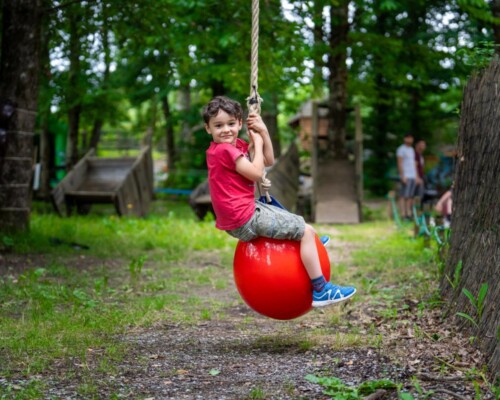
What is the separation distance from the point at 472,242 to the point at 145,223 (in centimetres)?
905

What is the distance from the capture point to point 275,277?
199 inches

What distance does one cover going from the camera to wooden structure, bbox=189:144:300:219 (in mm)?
15377

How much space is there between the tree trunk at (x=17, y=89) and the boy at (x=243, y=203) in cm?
534

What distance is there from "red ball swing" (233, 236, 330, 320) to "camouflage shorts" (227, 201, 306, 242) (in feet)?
0.19

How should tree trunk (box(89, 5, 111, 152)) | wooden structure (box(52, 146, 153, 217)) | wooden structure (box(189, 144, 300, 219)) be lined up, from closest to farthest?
tree trunk (box(89, 5, 111, 152))
wooden structure (box(189, 144, 300, 219))
wooden structure (box(52, 146, 153, 217))

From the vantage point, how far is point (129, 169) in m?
16.5

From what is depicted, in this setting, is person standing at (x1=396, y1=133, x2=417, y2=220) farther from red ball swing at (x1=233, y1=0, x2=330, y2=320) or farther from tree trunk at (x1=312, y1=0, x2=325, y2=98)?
red ball swing at (x1=233, y1=0, x2=330, y2=320)

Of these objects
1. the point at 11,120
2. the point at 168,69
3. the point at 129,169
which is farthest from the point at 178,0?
the point at 129,169

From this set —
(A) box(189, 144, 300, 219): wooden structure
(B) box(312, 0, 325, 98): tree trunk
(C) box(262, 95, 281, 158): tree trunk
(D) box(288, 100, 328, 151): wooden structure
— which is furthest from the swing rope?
(C) box(262, 95, 281, 158): tree trunk

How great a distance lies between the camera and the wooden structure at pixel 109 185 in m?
15.7

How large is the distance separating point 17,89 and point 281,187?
7.11 metres

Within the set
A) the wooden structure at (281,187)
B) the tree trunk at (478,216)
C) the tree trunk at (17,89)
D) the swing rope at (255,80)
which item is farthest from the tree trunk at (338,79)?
the swing rope at (255,80)

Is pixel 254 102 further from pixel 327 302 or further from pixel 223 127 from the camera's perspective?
pixel 327 302

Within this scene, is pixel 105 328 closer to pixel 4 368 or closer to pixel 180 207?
Result: pixel 4 368
